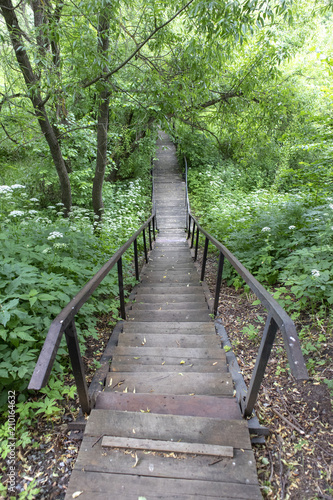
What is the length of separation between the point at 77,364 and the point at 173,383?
812 mm

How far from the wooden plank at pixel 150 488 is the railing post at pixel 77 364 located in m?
0.42

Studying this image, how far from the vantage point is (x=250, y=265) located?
159 inches

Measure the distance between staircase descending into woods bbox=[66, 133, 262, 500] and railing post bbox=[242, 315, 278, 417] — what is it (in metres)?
0.10

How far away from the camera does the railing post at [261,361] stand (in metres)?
1.49

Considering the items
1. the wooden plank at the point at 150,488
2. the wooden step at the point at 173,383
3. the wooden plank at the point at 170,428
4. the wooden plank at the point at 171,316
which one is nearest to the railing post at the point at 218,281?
the wooden plank at the point at 171,316

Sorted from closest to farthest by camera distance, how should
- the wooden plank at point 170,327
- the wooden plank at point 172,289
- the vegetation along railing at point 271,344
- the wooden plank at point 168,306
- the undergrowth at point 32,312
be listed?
the vegetation along railing at point 271,344, the undergrowth at point 32,312, the wooden plank at point 170,327, the wooden plank at point 168,306, the wooden plank at point 172,289

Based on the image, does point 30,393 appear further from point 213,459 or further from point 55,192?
point 55,192

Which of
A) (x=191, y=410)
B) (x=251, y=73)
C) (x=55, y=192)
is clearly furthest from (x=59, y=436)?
(x=55, y=192)

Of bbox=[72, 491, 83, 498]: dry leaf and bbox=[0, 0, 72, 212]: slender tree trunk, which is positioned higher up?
bbox=[0, 0, 72, 212]: slender tree trunk

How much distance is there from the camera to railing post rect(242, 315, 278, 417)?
1.49 m

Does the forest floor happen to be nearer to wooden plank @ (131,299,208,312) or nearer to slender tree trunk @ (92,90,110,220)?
wooden plank @ (131,299,208,312)

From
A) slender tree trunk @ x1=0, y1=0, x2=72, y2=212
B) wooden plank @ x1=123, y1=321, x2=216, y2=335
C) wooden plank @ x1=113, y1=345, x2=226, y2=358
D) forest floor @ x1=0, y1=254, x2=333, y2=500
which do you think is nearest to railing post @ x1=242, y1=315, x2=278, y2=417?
forest floor @ x1=0, y1=254, x2=333, y2=500

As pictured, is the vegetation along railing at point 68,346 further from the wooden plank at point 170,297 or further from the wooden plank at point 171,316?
the wooden plank at point 170,297

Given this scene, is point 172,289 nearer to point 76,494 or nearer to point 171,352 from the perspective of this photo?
point 171,352
